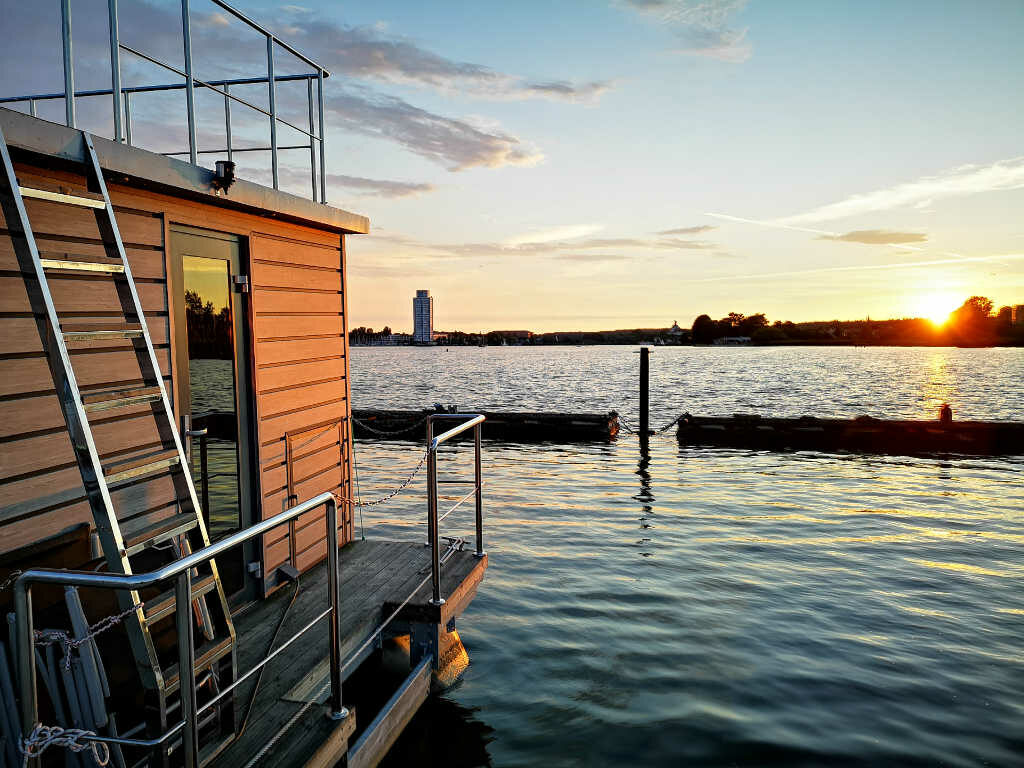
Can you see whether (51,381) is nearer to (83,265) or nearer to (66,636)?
(83,265)

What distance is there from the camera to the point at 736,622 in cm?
775

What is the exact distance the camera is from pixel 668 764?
203 inches

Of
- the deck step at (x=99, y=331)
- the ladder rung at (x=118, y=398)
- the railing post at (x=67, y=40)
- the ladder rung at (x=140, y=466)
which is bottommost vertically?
the ladder rung at (x=140, y=466)

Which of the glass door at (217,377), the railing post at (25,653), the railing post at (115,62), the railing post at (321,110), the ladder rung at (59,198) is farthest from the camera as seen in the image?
the railing post at (321,110)

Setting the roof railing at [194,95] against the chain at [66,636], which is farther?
the roof railing at [194,95]

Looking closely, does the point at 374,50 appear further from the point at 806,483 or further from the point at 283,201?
the point at 806,483

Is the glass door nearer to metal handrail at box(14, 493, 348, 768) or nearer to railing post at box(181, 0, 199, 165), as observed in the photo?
railing post at box(181, 0, 199, 165)

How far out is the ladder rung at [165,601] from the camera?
291 centimetres

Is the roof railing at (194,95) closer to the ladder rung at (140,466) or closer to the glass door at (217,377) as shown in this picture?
the glass door at (217,377)

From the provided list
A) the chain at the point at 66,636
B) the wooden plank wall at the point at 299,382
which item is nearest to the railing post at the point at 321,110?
the wooden plank wall at the point at 299,382

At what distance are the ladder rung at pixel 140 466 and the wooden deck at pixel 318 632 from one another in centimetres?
147

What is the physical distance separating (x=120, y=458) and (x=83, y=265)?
1.38m

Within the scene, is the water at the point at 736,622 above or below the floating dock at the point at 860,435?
below

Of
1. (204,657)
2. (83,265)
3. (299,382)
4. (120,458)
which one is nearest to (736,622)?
(299,382)
